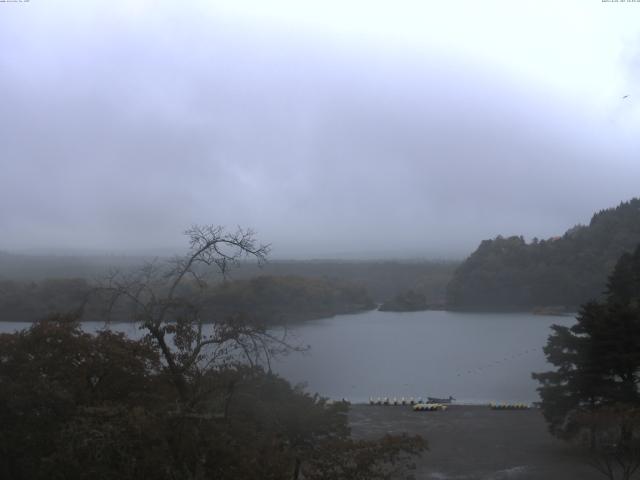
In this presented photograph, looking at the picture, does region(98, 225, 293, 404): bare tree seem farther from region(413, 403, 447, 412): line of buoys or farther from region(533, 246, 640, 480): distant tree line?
region(413, 403, 447, 412): line of buoys

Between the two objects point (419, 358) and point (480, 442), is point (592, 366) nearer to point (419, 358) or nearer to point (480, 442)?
point (480, 442)

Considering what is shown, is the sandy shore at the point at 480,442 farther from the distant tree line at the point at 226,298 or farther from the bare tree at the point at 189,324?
the bare tree at the point at 189,324

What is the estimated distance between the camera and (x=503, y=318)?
105 ft

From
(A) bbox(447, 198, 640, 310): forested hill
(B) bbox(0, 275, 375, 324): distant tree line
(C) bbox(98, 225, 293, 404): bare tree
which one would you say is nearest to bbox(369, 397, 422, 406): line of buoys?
(B) bbox(0, 275, 375, 324): distant tree line

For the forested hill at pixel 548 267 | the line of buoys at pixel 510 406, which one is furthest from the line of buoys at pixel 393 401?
the forested hill at pixel 548 267

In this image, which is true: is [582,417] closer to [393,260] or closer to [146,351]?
[146,351]

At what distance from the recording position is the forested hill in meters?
29.9

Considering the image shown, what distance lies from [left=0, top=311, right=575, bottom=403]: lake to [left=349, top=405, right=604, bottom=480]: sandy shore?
125 cm

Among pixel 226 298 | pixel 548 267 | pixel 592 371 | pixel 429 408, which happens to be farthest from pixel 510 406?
pixel 548 267

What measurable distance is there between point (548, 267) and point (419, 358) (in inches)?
555

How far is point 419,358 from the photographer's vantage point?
21375 mm

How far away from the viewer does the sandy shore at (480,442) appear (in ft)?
32.4

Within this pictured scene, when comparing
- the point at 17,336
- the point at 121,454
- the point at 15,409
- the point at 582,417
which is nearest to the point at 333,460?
the point at 121,454

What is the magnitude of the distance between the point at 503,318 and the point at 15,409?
28844mm
